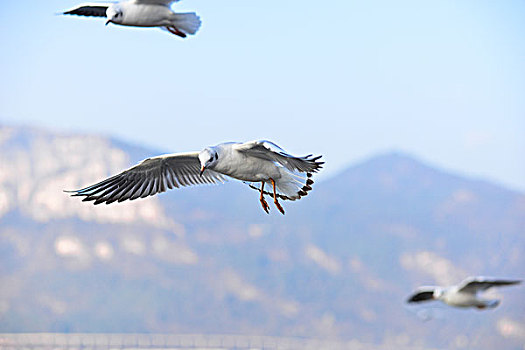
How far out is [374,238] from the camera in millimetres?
64125

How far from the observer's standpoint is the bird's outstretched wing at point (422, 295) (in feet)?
30.9

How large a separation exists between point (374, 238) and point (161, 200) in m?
16.0

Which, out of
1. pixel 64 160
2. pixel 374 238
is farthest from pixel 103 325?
pixel 374 238

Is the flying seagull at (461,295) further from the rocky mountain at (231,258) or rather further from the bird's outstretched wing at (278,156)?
the rocky mountain at (231,258)

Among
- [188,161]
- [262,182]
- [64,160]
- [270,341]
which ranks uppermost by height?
[64,160]

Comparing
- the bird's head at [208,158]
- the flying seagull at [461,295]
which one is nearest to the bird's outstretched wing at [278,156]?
the bird's head at [208,158]

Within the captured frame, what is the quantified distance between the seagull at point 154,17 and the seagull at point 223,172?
32.8 inches

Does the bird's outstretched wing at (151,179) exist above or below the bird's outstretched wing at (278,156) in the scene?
above

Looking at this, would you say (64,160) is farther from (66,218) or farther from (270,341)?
(270,341)

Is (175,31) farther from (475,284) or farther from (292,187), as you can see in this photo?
(475,284)

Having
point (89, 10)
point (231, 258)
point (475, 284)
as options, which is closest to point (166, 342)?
point (231, 258)

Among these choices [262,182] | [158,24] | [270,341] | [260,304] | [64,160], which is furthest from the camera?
[64,160]

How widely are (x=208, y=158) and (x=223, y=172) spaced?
257 millimetres

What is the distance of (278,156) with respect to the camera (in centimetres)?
484
